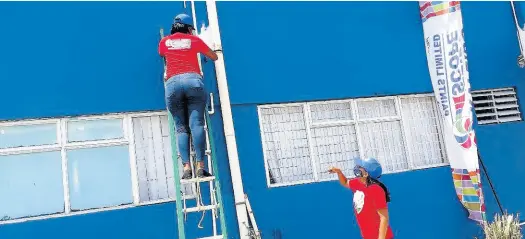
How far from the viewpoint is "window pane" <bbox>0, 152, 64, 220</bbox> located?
434 cm

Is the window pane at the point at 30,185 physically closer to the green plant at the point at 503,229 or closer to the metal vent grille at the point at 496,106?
the green plant at the point at 503,229

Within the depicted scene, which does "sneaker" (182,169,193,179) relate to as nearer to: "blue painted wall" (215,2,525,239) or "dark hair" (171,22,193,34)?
"blue painted wall" (215,2,525,239)

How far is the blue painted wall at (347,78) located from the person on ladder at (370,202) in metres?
A: 1.21

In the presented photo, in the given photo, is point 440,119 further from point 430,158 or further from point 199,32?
point 199,32

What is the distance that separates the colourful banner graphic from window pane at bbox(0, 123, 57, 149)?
4.58 metres

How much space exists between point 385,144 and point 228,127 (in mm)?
2084

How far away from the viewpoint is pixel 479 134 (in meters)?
5.78

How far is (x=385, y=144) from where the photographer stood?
5.55 meters

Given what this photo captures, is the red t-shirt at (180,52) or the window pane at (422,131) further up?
the red t-shirt at (180,52)

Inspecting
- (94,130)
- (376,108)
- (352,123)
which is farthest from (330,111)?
(94,130)

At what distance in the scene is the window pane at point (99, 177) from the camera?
14.8 feet

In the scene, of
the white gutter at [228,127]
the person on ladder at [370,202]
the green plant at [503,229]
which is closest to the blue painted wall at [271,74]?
the white gutter at [228,127]

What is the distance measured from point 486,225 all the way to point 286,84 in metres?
2.90

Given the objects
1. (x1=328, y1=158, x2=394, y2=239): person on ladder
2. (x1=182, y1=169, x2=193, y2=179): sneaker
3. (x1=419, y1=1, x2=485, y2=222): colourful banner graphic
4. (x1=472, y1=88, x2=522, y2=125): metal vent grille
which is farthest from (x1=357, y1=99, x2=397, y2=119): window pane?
(x1=182, y1=169, x2=193, y2=179): sneaker
